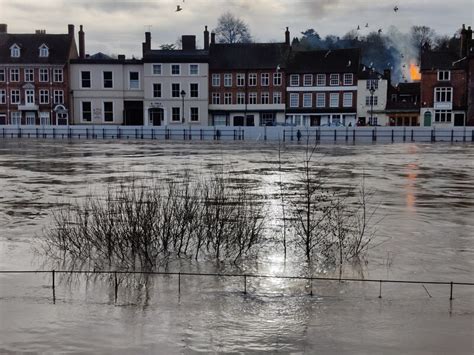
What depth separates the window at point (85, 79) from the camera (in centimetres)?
8225

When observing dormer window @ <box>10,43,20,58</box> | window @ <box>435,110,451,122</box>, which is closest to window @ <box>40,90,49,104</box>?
dormer window @ <box>10,43,20,58</box>

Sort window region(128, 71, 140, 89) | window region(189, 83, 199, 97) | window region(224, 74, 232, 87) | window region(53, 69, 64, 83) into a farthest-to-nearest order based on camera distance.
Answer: window region(224, 74, 232, 87) < window region(128, 71, 140, 89) < window region(189, 83, 199, 97) < window region(53, 69, 64, 83)

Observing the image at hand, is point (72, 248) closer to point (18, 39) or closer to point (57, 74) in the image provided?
point (57, 74)

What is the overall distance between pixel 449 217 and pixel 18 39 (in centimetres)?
7749

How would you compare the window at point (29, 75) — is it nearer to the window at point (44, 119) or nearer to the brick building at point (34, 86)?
the brick building at point (34, 86)

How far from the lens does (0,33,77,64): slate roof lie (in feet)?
267

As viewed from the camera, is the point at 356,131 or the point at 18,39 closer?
the point at 356,131

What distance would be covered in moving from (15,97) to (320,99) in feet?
130

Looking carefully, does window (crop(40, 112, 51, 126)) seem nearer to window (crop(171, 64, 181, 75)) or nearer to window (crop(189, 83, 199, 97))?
window (crop(171, 64, 181, 75))

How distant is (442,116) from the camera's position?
8006 cm

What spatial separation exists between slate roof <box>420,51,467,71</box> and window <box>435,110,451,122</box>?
18.3 feet

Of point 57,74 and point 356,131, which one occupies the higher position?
point 57,74

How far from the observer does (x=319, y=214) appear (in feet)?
53.6

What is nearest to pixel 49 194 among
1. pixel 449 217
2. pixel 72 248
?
pixel 72 248
